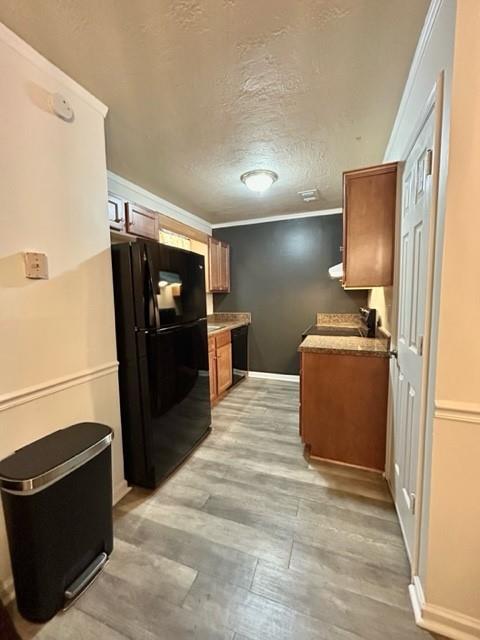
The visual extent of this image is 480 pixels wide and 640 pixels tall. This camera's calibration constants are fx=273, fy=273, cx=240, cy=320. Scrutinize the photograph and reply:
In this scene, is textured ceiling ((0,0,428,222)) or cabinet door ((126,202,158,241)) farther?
cabinet door ((126,202,158,241))

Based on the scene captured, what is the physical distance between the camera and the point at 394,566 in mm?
1376

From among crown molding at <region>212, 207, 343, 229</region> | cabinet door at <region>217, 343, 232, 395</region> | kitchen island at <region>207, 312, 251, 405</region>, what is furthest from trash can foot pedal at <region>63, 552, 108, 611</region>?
crown molding at <region>212, 207, 343, 229</region>

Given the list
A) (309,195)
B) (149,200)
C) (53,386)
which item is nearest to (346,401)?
(53,386)

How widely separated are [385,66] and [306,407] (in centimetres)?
223

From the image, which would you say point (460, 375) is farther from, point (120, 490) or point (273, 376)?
point (273, 376)

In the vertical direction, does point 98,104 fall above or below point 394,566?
above

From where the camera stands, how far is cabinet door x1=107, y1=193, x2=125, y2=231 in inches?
86.0

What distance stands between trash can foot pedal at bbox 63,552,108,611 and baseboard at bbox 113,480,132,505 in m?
0.45

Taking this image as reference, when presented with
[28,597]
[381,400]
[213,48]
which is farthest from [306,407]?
[213,48]

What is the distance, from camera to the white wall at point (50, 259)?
1.25 m

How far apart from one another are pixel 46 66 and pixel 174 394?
206 cm

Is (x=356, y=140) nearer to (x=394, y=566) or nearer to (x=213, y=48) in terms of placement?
(x=213, y=48)

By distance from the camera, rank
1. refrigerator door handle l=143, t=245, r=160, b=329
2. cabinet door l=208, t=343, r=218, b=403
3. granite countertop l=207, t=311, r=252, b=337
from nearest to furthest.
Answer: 1. refrigerator door handle l=143, t=245, r=160, b=329
2. cabinet door l=208, t=343, r=218, b=403
3. granite countertop l=207, t=311, r=252, b=337

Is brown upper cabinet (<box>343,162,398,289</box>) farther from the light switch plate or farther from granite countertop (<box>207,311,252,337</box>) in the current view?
granite countertop (<box>207,311,252,337</box>)
